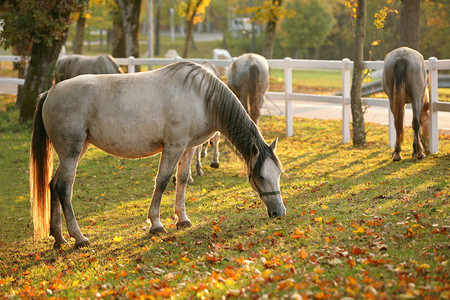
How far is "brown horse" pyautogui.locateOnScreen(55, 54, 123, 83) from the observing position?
15070 mm

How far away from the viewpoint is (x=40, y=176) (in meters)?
6.38

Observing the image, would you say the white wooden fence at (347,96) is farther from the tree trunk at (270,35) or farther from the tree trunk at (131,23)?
the tree trunk at (270,35)

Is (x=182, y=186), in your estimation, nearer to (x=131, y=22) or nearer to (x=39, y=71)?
(x=39, y=71)

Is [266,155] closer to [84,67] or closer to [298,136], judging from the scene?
[298,136]

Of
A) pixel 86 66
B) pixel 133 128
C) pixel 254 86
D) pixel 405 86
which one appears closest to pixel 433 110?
pixel 405 86

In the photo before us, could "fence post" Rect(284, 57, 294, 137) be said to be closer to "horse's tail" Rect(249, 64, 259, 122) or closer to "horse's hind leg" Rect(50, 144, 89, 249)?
"horse's tail" Rect(249, 64, 259, 122)

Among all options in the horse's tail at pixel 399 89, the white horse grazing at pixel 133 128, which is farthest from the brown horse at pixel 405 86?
the white horse grazing at pixel 133 128

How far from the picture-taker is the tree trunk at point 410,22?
15406 mm

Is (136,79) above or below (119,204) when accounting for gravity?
above

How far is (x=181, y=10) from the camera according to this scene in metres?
25.1

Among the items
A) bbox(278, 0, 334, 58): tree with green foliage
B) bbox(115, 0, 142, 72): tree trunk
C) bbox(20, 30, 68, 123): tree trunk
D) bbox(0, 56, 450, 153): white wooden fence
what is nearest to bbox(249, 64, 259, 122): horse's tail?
bbox(0, 56, 450, 153): white wooden fence

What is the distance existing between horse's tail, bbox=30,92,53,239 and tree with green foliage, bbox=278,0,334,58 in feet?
117

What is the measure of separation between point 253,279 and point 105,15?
128 feet

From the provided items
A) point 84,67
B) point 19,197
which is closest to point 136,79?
point 19,197
